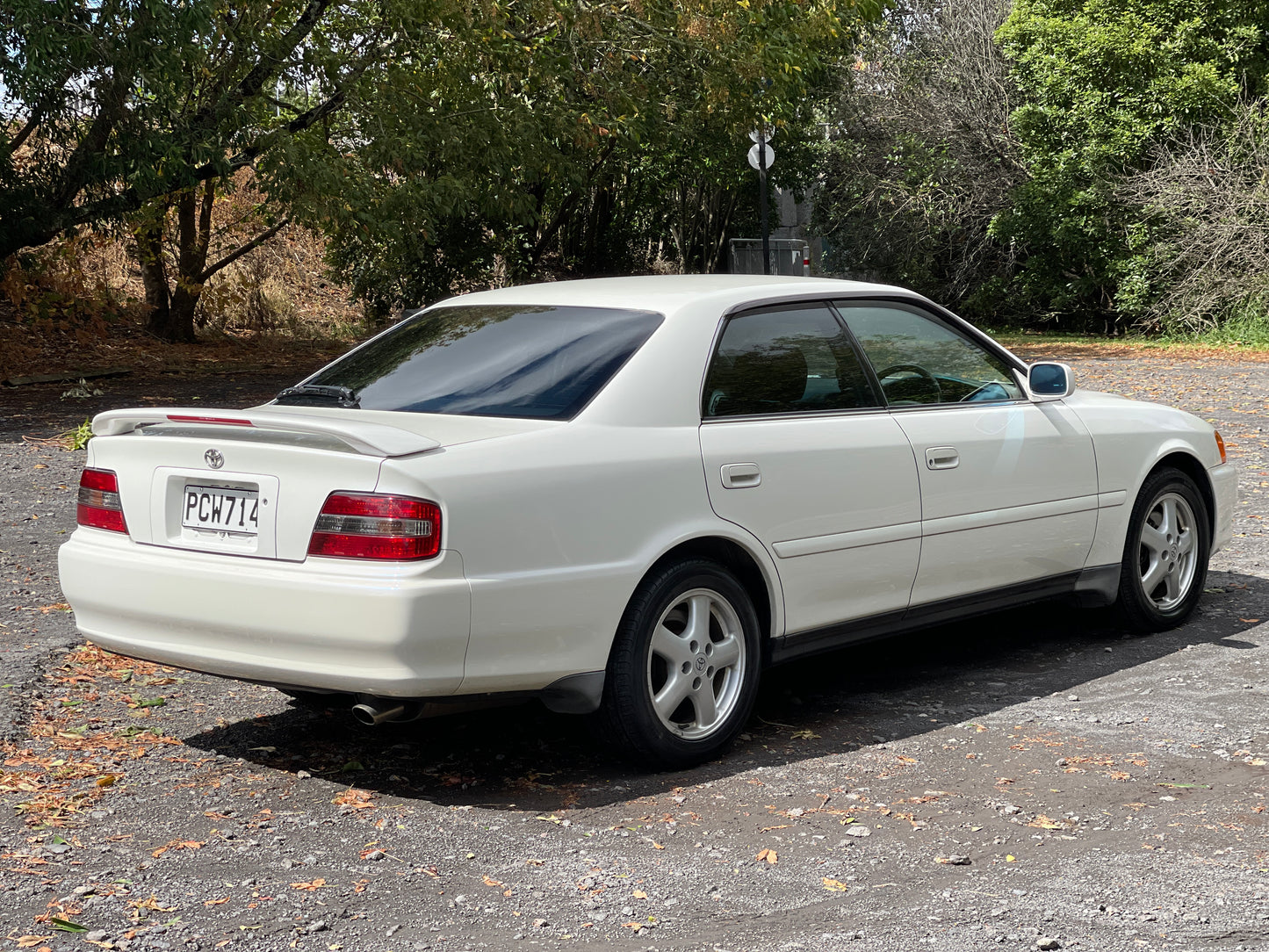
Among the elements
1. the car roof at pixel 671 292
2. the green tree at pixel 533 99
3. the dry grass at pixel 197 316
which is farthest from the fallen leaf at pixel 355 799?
the dry grass at pixel 197 316

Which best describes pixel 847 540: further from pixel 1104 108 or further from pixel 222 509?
pixel 1104 108

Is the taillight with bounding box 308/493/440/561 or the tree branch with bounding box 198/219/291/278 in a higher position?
the tree branch with bounding box 198/219/291/278

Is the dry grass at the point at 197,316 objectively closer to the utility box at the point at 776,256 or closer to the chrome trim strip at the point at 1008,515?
the utility box at the point at 776,256

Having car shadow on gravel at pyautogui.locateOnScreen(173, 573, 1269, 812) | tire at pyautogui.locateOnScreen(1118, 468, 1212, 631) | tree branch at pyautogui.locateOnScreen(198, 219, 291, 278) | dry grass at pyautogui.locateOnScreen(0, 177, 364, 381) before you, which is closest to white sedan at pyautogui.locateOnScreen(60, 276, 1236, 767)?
car shadow on gravel at pyautogui.locateOnScreen(173, 573, 1269, 812)

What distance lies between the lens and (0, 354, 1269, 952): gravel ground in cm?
357

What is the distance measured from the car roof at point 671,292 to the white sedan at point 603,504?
2 cm

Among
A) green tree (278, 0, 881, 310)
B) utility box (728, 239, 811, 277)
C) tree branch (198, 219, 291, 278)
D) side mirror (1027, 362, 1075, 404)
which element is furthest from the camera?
utility box (728, 239, 811, 277)

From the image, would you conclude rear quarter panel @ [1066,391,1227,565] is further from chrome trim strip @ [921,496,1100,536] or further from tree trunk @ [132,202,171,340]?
tree trunk @ [132,202,171,340]

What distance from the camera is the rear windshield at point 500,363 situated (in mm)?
4758

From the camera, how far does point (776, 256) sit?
31.8m

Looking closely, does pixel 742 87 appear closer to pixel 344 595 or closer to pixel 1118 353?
pixel 1118 353

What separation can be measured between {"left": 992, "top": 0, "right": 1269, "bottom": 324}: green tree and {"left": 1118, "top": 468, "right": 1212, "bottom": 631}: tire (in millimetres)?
21356

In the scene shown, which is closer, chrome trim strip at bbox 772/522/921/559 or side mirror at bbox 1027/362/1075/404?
chrome trim strip at bbox 772/522/921/559

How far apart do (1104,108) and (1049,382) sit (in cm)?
2316
